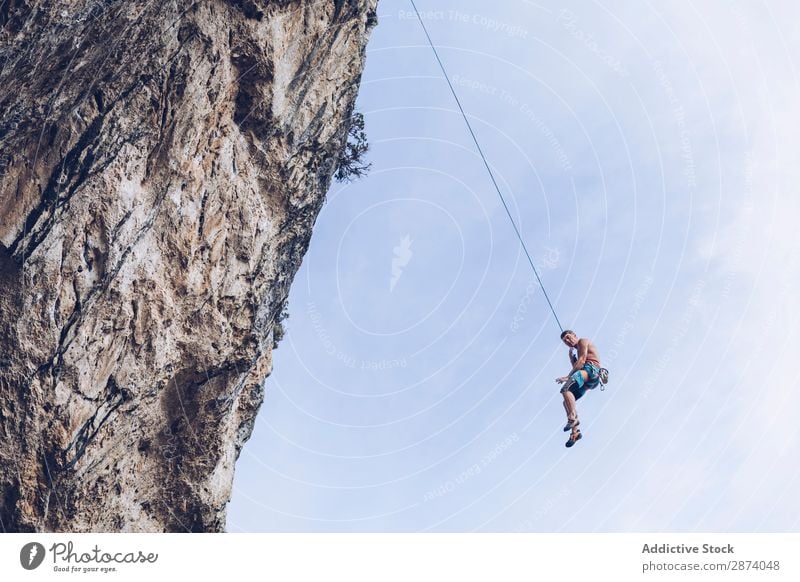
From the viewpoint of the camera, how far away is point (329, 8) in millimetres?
19500

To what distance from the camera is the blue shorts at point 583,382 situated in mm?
18938

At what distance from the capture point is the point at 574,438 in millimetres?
17312

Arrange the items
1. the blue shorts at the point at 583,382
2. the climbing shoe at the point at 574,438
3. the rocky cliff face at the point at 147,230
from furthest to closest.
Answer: the blue shorts at the point at 583,382 → the climbing shoe at the point at 574,438 → the rocky cliff face at the point at 147,230

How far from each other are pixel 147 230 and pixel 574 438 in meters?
10.7

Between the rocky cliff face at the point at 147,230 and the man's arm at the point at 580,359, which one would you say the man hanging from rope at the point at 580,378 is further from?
the rocky cliff face at the point at 147,230

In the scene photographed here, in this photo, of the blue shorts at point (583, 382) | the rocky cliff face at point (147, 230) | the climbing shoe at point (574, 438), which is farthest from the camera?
the blue shorts at point (583, 382)

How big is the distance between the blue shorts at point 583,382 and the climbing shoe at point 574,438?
1683 millimetres

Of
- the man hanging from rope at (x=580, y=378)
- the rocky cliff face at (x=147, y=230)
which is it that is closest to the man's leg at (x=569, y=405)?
the man hanging from rope at (x=580, y=378)

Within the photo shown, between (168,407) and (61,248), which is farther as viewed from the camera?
(168,407)

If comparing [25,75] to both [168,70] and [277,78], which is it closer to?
[168,70]

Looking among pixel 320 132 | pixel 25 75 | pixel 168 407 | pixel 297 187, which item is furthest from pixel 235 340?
pixel 25 75

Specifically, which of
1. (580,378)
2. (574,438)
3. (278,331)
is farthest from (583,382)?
(278,331)

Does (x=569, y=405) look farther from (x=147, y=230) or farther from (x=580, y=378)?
(x=147, y=230)

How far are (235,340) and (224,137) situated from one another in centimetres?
496
